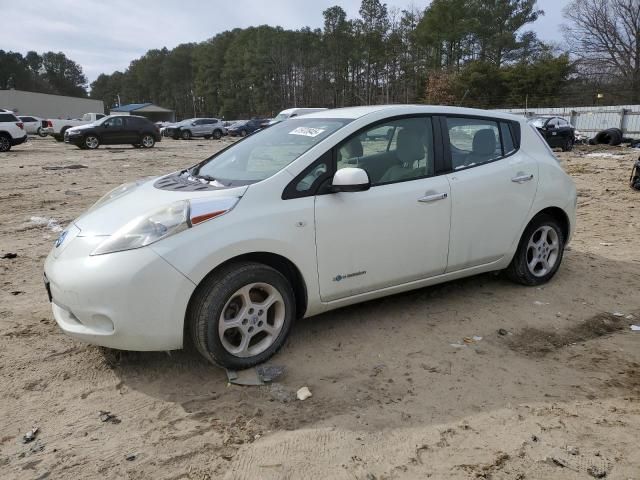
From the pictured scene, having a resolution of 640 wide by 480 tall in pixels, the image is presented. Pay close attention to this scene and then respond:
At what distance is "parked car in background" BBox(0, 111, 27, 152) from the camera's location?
806 inches

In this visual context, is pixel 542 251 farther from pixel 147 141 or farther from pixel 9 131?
pixel 147 141

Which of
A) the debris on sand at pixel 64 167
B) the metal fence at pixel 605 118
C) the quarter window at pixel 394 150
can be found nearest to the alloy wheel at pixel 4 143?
the debris on sand at pixel 64 167

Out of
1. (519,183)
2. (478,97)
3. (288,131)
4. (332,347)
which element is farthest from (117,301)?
(478,97)

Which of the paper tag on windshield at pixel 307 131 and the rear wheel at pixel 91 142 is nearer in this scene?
the paper tag on windshield at pixel 307 131

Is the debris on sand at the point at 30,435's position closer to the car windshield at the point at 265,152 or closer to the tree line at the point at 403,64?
the car windshield at the point at 265,152

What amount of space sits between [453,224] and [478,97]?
47633mm

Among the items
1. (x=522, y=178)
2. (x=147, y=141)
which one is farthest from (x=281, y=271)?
(x=147, y=141)

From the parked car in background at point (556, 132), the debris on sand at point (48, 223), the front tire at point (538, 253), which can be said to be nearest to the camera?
the front tire at point (538, 253)

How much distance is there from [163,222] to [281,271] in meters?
0.81

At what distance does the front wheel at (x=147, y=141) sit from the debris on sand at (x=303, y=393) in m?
24.0

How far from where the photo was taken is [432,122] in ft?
13.1

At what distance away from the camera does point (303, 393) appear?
2.95 metres

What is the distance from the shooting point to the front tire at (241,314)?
295 centimetres

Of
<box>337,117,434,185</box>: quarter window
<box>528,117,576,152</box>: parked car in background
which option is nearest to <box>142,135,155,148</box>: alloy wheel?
<box>528,117,576,152</box>: parked car in background
